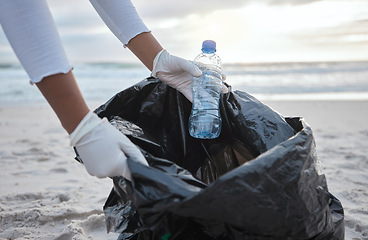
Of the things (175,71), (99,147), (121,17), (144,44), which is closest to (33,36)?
(99,147)

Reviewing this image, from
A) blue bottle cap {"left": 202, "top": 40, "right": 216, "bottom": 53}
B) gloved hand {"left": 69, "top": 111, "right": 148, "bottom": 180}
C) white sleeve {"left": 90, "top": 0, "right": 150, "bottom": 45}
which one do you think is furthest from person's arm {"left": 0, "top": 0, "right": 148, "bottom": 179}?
blue bottle cap {"left": 202, "top": 40, "right": 216, "bottom": 53}

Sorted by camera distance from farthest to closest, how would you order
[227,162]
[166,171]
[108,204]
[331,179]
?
[331,179] → [227,162] → [108,204] → [166,171]

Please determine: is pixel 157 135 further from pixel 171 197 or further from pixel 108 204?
pixel 171 197

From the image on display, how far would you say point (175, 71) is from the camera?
1469 millimetres

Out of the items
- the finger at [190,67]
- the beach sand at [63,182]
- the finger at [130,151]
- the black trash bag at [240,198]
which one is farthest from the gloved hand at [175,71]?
the beach sand at [63,182]

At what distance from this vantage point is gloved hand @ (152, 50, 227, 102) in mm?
1402

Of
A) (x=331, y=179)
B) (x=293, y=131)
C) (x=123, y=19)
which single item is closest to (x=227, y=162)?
(x=293, y=131)

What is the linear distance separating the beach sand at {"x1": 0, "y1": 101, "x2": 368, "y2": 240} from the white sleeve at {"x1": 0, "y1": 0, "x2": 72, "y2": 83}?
33.7 inches

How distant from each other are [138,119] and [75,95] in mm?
557

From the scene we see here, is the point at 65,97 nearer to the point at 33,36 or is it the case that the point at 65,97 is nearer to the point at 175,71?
the point at 33,36

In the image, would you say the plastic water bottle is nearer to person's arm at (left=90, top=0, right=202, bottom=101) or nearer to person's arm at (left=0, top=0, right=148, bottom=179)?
person's arm at (left=90, top=0, right=202, bottom=101)

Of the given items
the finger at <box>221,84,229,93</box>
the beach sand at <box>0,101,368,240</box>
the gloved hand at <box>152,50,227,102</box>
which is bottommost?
the beach sand at <box>0,101,368,240</box>

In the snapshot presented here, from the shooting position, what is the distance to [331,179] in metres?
2.06

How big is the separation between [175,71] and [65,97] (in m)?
0.65
